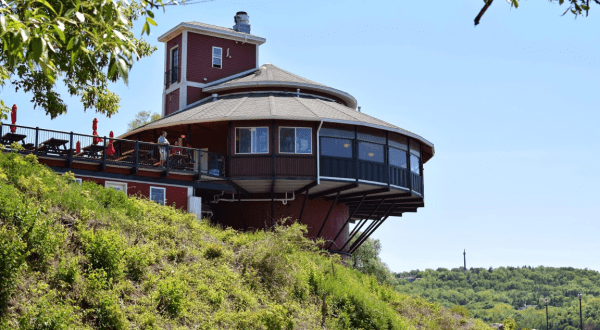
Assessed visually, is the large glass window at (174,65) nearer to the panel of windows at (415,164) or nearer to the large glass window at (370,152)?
the large glass window at (370,152)

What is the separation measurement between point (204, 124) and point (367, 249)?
21.8m

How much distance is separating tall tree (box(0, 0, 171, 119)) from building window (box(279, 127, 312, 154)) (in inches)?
247

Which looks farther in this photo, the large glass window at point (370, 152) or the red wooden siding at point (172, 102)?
the red wooden siding at point (172, 102)

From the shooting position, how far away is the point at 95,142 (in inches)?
1083

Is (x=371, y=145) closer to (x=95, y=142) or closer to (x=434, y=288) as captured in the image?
(x=95, y=142)

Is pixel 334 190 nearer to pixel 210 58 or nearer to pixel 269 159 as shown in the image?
pixel 269 159

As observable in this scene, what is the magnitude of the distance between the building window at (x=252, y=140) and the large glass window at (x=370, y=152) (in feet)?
13.0

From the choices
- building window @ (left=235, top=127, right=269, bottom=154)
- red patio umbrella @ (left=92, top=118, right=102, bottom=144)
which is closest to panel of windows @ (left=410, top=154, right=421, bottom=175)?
building window @ (left=235, top=127, right=269, bottom=154)

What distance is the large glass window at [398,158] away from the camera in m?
32.0

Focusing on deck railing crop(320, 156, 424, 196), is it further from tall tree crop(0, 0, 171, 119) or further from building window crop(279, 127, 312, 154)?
tall tree crop(0, 0, 171, 119)

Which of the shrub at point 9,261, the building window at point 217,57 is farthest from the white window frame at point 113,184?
the building window at point 217,57

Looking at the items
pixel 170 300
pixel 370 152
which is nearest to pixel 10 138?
pixel 170 300

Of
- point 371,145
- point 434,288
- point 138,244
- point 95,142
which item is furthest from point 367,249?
point 434,288

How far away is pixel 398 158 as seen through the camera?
3234cm
